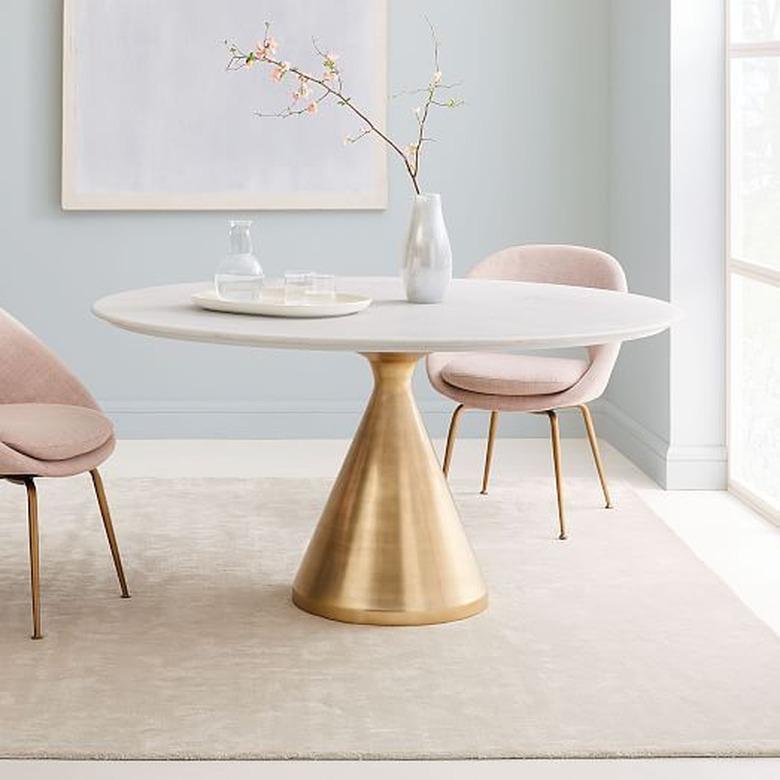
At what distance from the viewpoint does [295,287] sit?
3.75 meters

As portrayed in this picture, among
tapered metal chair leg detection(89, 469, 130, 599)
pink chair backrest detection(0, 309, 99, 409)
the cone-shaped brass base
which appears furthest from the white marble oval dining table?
tapered metal chair leg detection(89, 469, 130, 599)

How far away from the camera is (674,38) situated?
16.9 ft

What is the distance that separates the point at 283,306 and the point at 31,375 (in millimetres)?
814

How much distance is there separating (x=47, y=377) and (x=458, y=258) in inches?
94.3

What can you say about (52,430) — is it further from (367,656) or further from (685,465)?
(685,465)

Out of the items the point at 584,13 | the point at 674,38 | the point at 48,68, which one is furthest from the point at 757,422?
the point at 48,68

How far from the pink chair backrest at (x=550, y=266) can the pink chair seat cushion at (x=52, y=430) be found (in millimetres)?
1502

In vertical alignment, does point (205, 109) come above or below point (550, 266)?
above

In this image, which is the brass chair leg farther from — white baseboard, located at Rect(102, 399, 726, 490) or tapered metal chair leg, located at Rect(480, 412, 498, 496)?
white baseboard, located at Rect(102, 399, 726, 490)

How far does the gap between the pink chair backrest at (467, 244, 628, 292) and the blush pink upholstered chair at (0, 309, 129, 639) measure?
145 centimetres

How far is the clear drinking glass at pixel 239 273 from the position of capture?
3.70m

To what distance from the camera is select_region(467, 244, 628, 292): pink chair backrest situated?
4855 mm

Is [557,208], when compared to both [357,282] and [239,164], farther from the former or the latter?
[357,282]

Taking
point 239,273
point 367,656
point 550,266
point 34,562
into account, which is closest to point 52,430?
point 34,562
